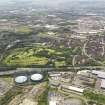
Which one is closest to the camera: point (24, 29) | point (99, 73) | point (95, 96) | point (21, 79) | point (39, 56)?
point (95, 96)

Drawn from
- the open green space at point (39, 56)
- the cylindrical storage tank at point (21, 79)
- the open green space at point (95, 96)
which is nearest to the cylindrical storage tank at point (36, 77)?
the cylindrical storage tank at point (21, 79)

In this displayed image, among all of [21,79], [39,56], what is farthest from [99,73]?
[39,56]

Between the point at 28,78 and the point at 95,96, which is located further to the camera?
the point at 28,78

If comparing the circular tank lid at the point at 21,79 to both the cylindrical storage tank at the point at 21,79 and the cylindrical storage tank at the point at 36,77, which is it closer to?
the cylindrical storage tank at the point at 21,79

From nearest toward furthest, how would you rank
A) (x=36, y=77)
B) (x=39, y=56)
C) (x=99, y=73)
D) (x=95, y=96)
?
(x=95, y=96)
(x=36, y=77)
(x=99, y=73)
(x=39, y=56)

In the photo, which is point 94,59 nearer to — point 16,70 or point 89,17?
point 16,70

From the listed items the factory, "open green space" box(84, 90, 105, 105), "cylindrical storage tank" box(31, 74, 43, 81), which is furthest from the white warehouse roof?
the factory

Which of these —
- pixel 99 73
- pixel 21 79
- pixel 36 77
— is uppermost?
pixel 99 73

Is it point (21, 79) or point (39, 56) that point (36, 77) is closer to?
point (21, 79)

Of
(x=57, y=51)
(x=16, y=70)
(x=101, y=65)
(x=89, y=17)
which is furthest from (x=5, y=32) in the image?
(x=89, y=17)

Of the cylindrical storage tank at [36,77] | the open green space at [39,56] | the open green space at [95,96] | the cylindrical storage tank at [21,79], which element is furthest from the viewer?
the open green space at [39,56]

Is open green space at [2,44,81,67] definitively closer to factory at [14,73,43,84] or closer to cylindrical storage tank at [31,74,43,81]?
cylindrical storage tank at [31,74,43,81]
